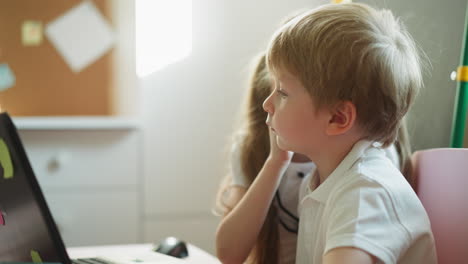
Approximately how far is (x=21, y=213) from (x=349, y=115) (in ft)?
1.52

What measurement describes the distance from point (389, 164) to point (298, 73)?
7.4 inches

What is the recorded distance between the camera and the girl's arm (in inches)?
39.0

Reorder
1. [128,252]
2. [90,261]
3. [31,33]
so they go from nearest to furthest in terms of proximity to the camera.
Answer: [90,261]
[128,252]
[31,33]

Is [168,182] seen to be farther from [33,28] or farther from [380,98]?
[380,98]

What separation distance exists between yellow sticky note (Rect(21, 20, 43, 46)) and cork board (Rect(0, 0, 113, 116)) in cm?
1

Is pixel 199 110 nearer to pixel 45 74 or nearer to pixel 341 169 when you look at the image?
pixel 45 74

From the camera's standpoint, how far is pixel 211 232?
220cm

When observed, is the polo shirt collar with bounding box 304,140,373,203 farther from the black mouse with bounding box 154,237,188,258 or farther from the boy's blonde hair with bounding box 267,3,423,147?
the black mouse with bounding box 154,237,188,258

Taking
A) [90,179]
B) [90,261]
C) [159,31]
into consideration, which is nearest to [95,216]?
[90,179]

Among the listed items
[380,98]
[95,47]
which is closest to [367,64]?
[380,98]

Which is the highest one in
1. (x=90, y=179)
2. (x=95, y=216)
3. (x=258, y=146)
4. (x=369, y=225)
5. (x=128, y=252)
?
(x=369, y=225)

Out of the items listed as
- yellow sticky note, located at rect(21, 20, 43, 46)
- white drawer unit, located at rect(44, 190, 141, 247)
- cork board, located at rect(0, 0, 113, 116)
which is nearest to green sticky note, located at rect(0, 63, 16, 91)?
cork board, located at rect(0, 0, 113, 116)

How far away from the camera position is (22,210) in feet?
2.28

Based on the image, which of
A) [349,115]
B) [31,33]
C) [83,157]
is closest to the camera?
[349,115]
